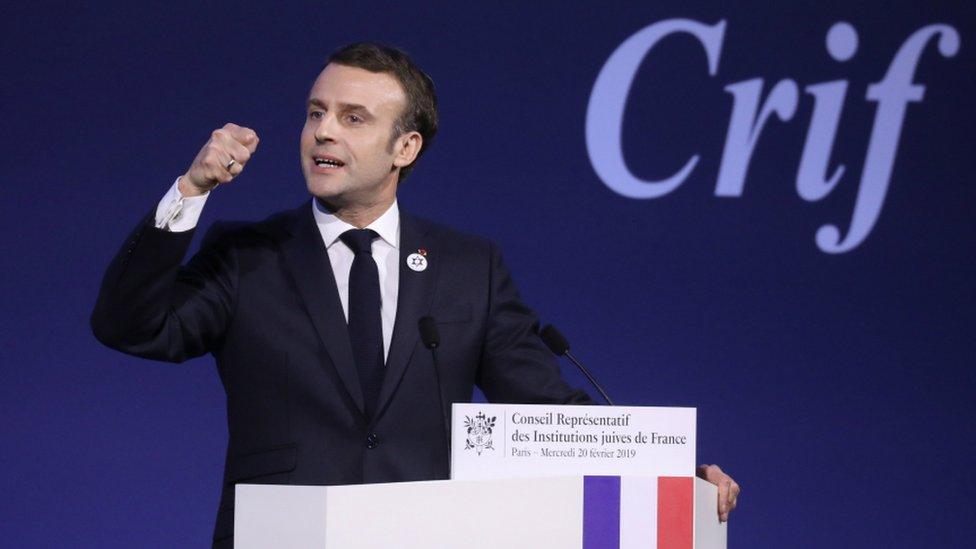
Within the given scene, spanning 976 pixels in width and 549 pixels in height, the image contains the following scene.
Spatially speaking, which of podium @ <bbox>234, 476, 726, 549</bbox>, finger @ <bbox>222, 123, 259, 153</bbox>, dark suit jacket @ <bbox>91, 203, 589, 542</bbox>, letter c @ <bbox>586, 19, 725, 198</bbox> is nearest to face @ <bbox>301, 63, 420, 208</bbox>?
dark suit jacket @ <bbox>91, 203, 589, 542</bbox>

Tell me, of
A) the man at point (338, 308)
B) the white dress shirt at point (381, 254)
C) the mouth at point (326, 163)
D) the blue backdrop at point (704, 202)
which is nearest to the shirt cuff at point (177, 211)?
the man at point (338, 308)

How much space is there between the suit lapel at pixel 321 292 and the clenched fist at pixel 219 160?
0.28 metres

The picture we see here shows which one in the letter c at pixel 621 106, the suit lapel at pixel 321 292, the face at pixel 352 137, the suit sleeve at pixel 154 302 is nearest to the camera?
the suit sleeve at pixel 154 302

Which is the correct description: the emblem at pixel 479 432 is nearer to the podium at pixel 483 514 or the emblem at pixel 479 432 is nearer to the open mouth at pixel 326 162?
the podium at pixel 483 514

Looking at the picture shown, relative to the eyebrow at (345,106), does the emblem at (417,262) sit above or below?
below

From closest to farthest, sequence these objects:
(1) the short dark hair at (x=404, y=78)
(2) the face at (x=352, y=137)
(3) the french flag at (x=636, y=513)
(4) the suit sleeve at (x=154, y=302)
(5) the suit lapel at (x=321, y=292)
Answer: (3) the french flag at (x=636, y=513) → (4) the suit sleeve at (x=154, y=302) → (5) the suit lapel at (x=321, y=292) → (2) the face at (x=352, y=137) → (1) the short dark hair at (x=404, y=78)

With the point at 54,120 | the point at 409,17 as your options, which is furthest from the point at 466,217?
the point at 54,120

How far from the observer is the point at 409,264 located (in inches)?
99.3

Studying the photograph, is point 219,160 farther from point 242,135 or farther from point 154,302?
point 154,302

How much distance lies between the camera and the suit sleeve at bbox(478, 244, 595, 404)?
258 centimetres

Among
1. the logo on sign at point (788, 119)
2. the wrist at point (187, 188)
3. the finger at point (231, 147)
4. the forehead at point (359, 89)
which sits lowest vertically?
the wrist at point (187, 188)

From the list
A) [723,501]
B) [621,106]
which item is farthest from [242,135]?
[621,106]

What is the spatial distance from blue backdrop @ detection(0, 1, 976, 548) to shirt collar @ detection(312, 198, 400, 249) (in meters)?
1.34

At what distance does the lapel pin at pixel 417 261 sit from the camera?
2520 mm
